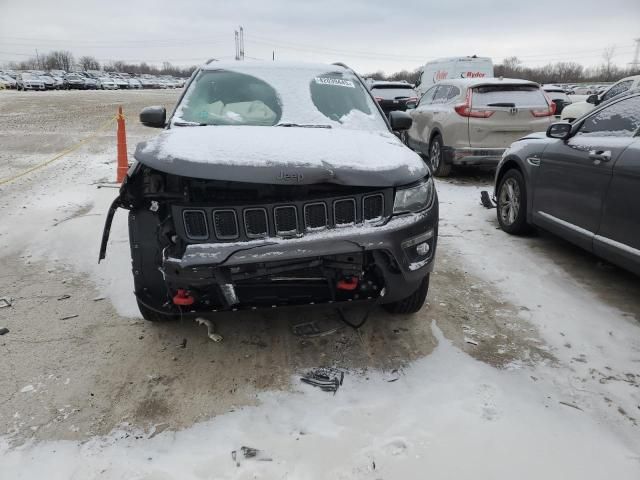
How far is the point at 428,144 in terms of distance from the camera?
9.70 metres

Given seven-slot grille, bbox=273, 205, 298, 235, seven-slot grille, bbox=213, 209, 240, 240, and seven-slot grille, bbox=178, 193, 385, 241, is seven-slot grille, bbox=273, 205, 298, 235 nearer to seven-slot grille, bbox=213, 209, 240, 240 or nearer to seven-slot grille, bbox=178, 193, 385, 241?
seven-slot grille, bbox=178, 193, 385, 241

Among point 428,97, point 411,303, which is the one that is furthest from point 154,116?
point 428,97

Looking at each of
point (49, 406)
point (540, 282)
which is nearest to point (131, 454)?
point (49, 406)

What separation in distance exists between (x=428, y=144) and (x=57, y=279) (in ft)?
23.8

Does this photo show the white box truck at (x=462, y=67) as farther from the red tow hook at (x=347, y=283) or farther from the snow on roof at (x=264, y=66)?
the red tow hook at (x=347, y=283)

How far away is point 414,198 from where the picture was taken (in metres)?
2.98

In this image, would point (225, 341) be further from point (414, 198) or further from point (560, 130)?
point (560, 130)

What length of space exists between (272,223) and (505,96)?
7109mm

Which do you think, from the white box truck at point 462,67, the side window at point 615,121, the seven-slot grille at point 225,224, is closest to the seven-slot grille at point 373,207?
the seven-slot grille at point 225,224

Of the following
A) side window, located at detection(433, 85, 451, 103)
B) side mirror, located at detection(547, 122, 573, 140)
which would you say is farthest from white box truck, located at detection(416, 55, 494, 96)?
side mirror, located at detection(547, 122, 573, 140)

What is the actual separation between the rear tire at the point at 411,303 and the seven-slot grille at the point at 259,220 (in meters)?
1.03

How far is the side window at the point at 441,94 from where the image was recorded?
943 centimetres

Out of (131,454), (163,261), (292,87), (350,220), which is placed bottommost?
(131,454)

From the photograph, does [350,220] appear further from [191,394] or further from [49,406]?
[49,406]
